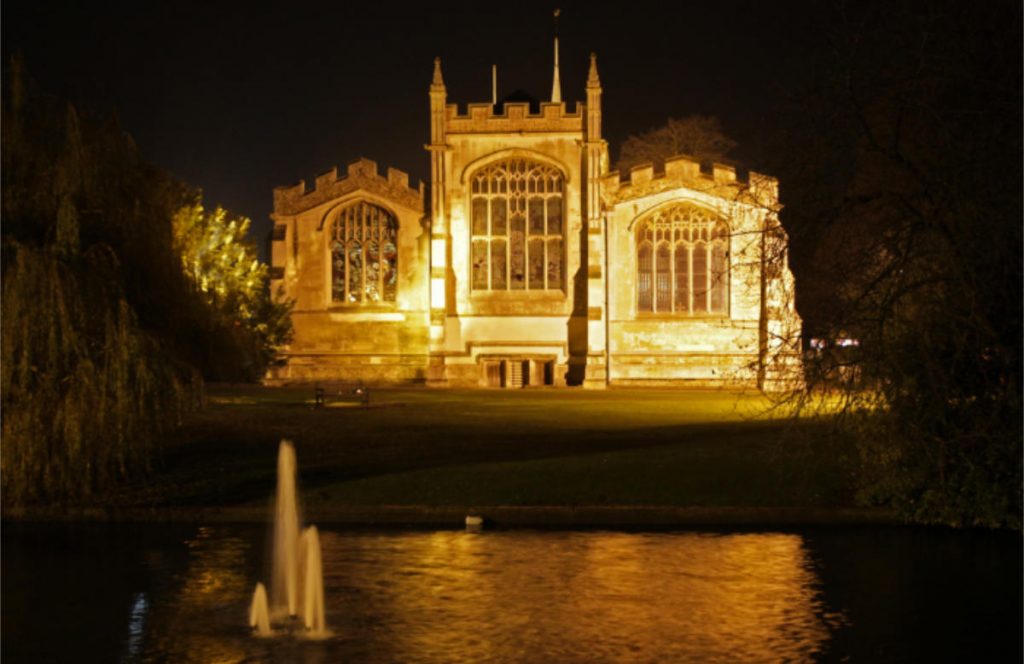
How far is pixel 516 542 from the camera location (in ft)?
52.9

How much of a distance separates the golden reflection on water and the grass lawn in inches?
85.6

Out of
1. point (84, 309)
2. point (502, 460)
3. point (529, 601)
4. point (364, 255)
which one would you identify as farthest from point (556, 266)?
point (529, 601)

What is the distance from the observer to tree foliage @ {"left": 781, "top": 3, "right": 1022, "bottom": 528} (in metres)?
13.8

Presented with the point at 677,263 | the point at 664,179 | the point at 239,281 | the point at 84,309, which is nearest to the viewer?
Result: the point at 84,309

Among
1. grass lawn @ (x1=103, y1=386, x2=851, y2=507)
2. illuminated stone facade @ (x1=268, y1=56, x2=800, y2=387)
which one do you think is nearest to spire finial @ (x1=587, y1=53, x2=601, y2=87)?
illuminated stone facade @ (x1=268, y1=56, x2=800, y2=387)

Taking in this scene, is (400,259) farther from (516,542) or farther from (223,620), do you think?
(223,620)

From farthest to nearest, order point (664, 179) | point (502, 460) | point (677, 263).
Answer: point (677, 263), point (664, 179), point (502, 460)

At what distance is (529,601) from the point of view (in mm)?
12492

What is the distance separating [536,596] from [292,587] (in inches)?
99.4

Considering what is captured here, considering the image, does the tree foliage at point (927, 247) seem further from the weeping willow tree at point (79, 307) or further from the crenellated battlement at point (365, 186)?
the crenellated battlement at point (365, 186)

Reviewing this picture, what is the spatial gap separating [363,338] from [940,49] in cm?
4253

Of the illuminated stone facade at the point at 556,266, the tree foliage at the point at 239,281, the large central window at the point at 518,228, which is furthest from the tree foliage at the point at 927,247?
the large central window at the point at 518,228

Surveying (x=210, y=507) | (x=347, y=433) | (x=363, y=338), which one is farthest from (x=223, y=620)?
(x=363, y=338)

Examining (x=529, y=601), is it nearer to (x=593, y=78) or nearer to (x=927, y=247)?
(x=927, y=247)
